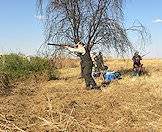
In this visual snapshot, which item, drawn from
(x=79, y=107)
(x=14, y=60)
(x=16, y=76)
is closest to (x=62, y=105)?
(x=79, y=107)

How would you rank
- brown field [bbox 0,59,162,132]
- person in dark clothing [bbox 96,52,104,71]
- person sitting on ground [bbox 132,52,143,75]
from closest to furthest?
brown field [bbox 0,59,162,132] → person sitting on ground [bbox 132,52,143,75] → person in dark clothing [bbox 96,52,104,71]

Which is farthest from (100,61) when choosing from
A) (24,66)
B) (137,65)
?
(24,66)

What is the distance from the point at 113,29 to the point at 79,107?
6.73m

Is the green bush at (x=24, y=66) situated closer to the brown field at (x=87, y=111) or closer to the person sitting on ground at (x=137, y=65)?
the person sitting on ground at (x=137, y=65)

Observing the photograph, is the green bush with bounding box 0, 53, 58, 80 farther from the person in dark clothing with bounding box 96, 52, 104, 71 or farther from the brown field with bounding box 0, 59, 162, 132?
the brown field with bounding box 0, 59, 162, 132

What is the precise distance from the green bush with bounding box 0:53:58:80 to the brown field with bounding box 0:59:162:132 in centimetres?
536

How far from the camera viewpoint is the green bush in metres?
19.2

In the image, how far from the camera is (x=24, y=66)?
805 inches

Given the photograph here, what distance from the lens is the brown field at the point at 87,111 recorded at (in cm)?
843

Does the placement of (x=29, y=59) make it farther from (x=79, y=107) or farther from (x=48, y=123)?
(x=48, y=123)

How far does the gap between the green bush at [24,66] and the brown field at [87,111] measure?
17.6ft

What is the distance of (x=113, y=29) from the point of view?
16422 millimetres

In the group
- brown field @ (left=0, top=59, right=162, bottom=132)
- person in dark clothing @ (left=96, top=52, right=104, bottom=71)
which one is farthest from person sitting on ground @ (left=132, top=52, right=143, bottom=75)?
brown field @ (left=0, top=59, right=162, bottom=132)

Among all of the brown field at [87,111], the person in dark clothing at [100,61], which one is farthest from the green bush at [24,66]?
the brown field at [87,111]
